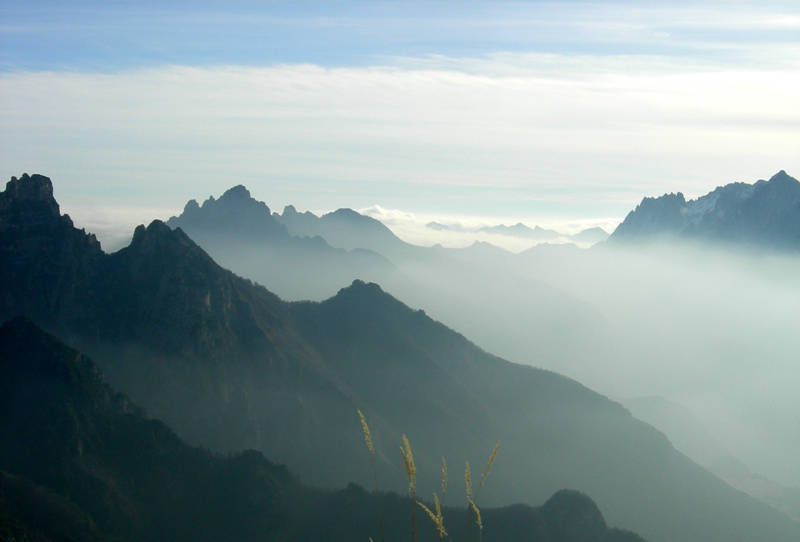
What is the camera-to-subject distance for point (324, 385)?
13975cm

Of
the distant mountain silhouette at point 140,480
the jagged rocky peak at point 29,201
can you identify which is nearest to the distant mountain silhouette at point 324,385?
the jagged rocky peak at point 29,201

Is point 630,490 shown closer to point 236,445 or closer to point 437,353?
point 437,353

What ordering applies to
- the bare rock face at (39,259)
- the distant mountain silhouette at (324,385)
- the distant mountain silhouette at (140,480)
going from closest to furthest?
the distant mountain silhouette at (140,480)
the bare rock face at (39,259)
the distant mountain silhouette at (324,385)

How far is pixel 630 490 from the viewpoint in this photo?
143500 millimetres

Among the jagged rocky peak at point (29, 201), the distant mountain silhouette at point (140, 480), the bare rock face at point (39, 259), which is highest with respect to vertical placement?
the jagged rocky peak at point (29, 201)

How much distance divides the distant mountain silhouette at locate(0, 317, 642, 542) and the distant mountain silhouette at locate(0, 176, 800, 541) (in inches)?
760

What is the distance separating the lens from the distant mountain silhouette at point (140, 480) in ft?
263

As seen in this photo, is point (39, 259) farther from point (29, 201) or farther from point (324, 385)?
point (324, 385)

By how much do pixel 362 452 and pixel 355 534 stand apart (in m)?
39.4

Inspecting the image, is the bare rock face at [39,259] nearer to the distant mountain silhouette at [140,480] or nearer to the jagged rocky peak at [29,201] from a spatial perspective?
the jagged rocky peak at [29,201]

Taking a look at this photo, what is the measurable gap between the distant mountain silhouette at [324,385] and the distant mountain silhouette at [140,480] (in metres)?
19.3

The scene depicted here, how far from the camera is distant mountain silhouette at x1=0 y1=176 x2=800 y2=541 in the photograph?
118250mm

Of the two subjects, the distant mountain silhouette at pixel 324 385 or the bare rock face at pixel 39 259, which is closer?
the bare rock face at pixel 39 259

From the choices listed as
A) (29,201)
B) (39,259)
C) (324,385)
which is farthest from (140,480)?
(29,201)
